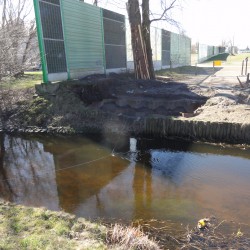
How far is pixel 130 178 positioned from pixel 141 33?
882cm

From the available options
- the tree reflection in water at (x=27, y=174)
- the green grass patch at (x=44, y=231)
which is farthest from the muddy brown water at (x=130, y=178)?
the green grass patch at (x=44, y=231)

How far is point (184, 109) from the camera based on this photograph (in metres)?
8.30

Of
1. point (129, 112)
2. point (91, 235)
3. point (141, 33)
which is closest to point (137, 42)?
point (141, 33)

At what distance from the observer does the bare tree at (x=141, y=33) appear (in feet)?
39.6

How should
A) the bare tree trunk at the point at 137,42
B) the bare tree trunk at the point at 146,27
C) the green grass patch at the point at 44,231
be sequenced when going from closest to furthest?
the green grass patch at the point at 44,231, the bare tree trunk at the point at 137,42, the bare tree trunk at the point at 146,27

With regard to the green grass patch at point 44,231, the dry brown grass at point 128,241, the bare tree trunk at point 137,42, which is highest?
the bare tree trunk at point 137,42

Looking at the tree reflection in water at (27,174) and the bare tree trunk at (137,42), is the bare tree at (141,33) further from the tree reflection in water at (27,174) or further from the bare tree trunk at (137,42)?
the tree reflection in water at (27,174)

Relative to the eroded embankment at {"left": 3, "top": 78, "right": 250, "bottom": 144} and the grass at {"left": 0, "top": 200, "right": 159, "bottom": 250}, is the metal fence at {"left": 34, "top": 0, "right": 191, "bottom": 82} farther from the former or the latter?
the grass at {"left": 0, "top": 200, "right": 159, "bottom": 250}

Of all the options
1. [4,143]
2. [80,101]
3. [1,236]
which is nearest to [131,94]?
[80,101]

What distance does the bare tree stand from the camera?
12070mm

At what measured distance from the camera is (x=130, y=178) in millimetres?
5219

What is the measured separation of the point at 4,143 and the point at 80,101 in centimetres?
264

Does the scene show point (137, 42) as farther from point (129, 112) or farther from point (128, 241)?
point (128, 241)

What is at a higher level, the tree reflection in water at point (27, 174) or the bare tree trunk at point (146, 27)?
the bare tree trunk at point (146, 27)
